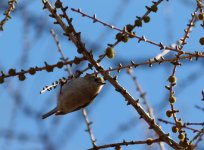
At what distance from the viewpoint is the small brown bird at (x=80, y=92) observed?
2.40m

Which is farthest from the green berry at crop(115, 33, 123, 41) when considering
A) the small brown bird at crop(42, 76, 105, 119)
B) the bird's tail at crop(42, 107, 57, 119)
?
the bird's tail at crop(42, 107, 57, 119)

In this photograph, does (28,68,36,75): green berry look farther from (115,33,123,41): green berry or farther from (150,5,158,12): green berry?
(150,5,158,12): green berry

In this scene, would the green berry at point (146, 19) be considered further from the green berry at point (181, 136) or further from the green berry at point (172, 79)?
the green berry at point (181, 136)

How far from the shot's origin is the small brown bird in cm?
240

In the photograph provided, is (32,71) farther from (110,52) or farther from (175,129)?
(175,129)

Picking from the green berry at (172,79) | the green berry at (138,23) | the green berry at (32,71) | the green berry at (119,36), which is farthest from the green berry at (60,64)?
the green berry at (172,79)

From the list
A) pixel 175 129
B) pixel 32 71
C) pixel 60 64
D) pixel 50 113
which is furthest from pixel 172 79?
pixel 50 113

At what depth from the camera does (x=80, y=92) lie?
2426mm

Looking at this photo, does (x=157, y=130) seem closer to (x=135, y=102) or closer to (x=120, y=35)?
(x=135, y=102)

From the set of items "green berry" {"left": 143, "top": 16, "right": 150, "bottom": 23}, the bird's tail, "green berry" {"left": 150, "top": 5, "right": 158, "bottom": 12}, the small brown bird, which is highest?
the bird's tail

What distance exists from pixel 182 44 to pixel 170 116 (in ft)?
0.97

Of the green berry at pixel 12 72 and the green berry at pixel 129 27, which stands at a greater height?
the green berry at pixel 129 27

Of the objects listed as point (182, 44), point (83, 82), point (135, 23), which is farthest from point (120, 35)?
point (83, 82)

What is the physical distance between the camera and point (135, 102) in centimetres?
198
